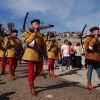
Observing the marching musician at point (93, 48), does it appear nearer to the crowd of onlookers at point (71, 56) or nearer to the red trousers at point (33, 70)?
the red trousers at point (33, 70)

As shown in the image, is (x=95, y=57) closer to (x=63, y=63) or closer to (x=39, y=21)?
(x=39, y=21)

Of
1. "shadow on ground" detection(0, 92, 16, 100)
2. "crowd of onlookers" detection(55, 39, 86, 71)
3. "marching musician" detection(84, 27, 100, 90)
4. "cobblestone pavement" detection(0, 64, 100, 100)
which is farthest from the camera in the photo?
"crowd of onlookers" detection(55, 39, 86, 71)

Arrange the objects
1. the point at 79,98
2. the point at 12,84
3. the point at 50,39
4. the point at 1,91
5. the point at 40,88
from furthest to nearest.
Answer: the point at 50,39 → the point at 12,84 → the point at 40,88 → the point at 1,91 → the point at 79,98

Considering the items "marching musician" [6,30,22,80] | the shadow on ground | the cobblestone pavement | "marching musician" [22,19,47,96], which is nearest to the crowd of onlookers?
"marching musician" [6,30,22,80]

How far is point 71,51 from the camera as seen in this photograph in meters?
21.1

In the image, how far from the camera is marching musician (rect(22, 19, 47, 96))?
969cm

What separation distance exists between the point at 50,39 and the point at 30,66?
17.3 feet

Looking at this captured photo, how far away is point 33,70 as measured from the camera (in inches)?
394

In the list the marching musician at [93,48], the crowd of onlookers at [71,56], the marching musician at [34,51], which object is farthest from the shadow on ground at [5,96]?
the crowd of onlookers at [71,56]

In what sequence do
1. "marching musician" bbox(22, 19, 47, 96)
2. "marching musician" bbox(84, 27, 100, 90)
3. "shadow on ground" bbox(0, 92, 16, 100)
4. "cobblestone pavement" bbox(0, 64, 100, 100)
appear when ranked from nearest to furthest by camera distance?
"shadow on ground" bbox(0, 92, 16, 100) → "cobblestone pavement" bbox(0, 64, 100, 100) → "marching musician" bbox(22, 19, 47, 96) → "marching musician" bbox(84, 27, 100, 90)

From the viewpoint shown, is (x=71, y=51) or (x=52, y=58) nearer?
(x=52, y=58)

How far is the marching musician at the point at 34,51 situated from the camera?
9688 mm

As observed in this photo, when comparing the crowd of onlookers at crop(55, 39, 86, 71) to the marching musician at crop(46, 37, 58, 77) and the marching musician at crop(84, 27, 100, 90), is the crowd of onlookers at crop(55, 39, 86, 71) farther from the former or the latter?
the marching musician at crop(84, 27, 100, 90)

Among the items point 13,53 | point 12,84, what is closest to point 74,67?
point 13,53
